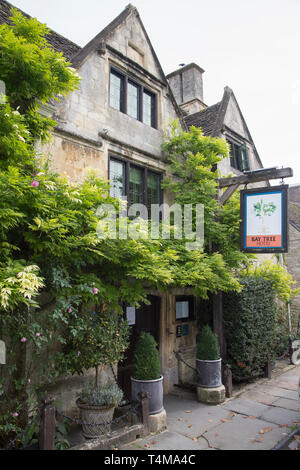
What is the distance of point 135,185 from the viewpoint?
865 cm

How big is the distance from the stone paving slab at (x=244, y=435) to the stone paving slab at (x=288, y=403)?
1203 mm

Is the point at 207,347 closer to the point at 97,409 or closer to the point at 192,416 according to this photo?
the point at 192,416

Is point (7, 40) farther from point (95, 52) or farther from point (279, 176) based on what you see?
point (279, 176)

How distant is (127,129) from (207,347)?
604cm

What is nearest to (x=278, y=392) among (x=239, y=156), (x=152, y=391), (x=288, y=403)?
(x=288, y=403)

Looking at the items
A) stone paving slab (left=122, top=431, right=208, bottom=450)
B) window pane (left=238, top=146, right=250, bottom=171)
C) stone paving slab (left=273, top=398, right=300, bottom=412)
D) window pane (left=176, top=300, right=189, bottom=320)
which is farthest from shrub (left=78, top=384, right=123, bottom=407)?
window pane (left=238, top=146, right=250, bottom=171)

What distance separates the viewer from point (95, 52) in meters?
7.97

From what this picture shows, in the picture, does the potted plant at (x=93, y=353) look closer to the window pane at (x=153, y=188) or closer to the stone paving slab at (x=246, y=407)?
the stone paving slab at (x=246, y=407)

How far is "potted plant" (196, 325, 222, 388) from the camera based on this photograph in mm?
7727

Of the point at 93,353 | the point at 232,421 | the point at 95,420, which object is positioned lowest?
the point at 232,421

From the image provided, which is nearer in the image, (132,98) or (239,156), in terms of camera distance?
(132,98)
